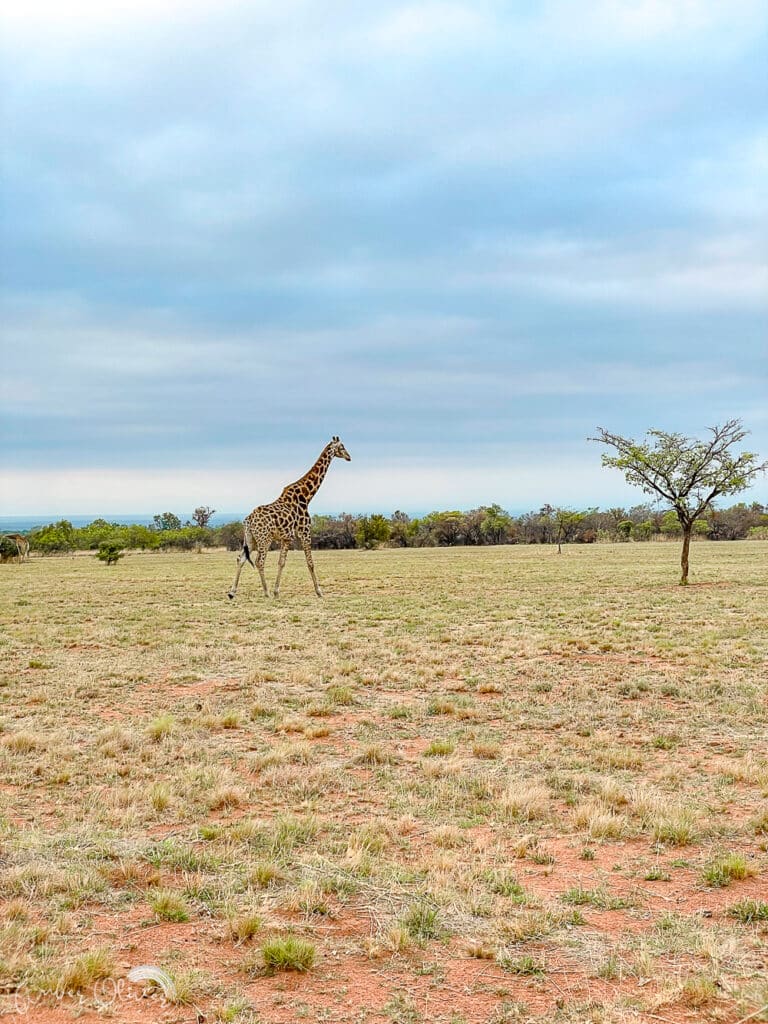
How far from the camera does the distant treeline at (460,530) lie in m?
66.9

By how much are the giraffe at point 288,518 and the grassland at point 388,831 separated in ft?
29.0

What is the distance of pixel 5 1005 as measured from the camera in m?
3.67

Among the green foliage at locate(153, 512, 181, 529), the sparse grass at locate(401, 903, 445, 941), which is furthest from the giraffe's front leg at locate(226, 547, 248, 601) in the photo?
the green foliage at locate(153, 512, 181, 529)

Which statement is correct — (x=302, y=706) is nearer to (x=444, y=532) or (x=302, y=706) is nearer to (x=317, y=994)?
(x=317, y=994)

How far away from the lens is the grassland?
388 cm

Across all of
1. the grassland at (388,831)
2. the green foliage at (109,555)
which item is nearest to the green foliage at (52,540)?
the green foliage at (109,555)

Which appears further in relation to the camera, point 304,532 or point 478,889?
point 304,532

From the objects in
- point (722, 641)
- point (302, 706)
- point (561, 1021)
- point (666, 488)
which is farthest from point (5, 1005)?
point (666, 488)

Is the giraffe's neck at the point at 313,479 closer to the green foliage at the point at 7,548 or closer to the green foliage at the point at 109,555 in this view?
the green foliage at the point at 109,555

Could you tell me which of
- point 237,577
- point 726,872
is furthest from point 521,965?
point 237,577

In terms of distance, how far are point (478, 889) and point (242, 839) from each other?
1.82 metres

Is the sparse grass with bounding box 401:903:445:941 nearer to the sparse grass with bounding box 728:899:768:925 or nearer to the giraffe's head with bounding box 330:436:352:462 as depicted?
the sparse grass with bounding box 728:899:768:925

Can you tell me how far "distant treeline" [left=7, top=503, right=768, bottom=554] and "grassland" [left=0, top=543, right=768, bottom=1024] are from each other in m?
54.2

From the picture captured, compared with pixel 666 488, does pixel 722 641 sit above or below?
below
